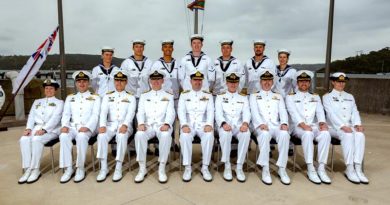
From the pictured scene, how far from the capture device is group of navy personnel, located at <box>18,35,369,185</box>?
402 cm

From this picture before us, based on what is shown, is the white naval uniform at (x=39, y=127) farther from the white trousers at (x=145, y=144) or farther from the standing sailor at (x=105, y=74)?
the white trousers at (x=145, y=144)

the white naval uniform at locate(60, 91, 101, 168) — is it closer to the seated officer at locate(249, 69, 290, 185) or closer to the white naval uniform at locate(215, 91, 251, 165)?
the white naval uniform at locate(215, 91, 251, 165)

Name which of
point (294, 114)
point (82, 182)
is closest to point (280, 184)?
point (294, 114)

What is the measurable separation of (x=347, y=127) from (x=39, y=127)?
13.1 ft

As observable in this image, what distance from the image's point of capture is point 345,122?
14.2ft

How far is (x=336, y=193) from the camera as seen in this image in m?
3.62

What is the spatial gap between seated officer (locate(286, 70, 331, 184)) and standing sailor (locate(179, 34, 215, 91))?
1248 mm

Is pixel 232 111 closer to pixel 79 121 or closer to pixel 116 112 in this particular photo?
pixel 116 112

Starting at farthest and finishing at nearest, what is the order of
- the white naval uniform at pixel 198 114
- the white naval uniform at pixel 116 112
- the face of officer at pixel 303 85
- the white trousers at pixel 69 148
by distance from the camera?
1. the face of officer at pixel 303 85
2. the white naval uniform at pixel 116 112
3. the white naval uniform at pixel 198 114
4. the white trousers at pixel 69 148

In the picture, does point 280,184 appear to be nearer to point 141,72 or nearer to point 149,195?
point 149,195

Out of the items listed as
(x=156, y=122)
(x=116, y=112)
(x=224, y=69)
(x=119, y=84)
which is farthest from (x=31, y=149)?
(x=224, y=69)

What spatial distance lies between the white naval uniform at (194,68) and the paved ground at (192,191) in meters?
1.35

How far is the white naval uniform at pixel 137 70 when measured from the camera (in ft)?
16.2

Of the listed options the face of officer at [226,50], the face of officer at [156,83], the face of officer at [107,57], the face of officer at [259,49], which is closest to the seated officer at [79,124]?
the face of officer at [107,57]
